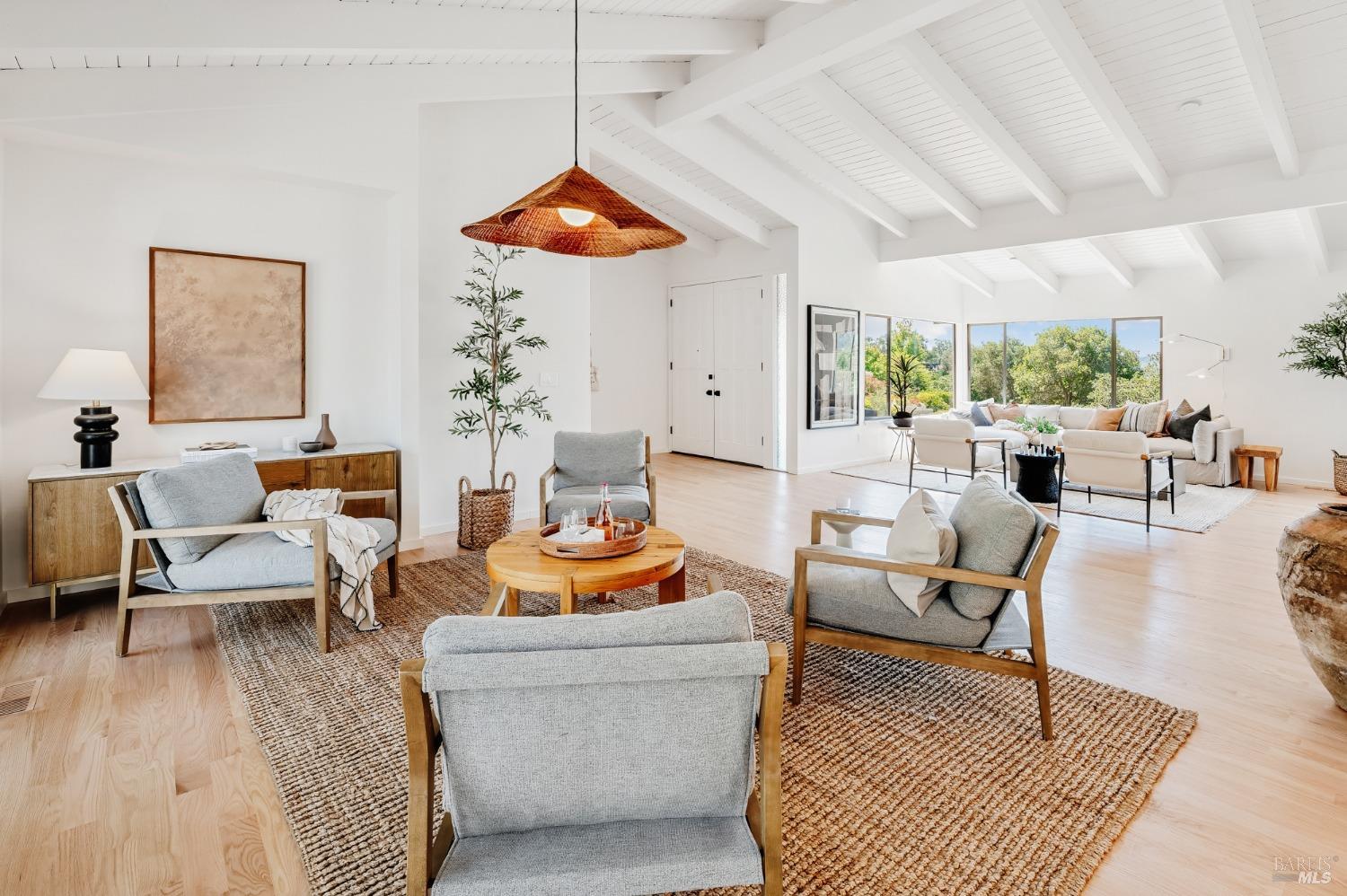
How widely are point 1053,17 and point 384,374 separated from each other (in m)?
4.98

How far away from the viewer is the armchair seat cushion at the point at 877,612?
229 centimetres

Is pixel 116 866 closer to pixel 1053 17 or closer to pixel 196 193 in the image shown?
pixel 196 193

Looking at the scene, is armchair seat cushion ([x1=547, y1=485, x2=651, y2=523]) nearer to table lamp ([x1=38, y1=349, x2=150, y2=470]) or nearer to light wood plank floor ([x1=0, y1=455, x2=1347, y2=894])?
light wood plank floor ([x1=0, y1=455, x2=1347, y2=894])

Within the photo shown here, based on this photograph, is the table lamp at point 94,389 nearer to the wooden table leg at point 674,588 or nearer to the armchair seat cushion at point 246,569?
the armchair seat cushion at point 246,569

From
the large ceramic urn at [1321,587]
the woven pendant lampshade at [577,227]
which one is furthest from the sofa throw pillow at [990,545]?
the woven pendant lampshade at [577,227]

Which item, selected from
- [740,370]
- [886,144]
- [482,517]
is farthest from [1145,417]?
[482,517]

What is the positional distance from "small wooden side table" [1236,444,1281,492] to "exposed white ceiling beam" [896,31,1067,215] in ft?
11.0

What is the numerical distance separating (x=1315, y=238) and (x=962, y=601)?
7366 mm

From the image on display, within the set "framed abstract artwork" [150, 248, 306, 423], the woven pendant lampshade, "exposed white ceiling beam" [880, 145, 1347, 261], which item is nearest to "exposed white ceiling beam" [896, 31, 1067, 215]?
"exposed white ceiling beam" [880, 145, 1347, 261]

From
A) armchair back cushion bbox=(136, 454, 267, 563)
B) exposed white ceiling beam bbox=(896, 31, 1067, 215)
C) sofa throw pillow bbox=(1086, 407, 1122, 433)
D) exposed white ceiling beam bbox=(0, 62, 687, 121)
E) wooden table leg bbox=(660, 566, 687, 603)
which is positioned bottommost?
wooden table leg bbox=(660, 566, 687, 603)

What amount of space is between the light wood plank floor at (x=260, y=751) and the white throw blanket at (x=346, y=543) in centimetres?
56

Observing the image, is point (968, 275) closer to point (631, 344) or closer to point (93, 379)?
point (631, 344)

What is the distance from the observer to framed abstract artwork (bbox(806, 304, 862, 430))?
26.0 ft

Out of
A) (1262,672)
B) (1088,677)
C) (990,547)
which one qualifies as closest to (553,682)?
(990,547)
